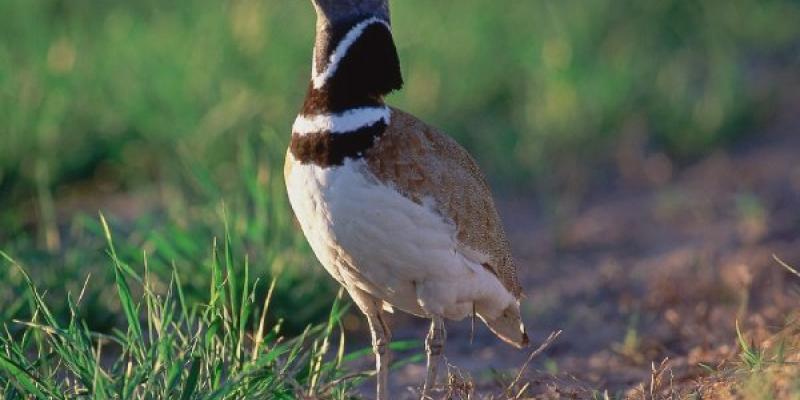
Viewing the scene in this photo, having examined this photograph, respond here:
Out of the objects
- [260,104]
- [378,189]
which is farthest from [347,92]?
[260,104]

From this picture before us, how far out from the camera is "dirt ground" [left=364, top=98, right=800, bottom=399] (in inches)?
181

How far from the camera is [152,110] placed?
21.2 feet

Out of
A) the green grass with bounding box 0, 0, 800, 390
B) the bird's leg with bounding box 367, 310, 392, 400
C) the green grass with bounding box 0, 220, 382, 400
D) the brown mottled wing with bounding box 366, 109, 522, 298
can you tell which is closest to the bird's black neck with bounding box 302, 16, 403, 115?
the brown mottled wing with bounding box 366, 109, 522, 298

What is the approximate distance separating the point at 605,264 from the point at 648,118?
56.6 inches

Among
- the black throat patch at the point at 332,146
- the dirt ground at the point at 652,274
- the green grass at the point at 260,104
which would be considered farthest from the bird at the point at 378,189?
the green grass at the point at 260,104

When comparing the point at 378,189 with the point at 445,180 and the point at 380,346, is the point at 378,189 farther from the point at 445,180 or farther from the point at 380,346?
the point at 380,346

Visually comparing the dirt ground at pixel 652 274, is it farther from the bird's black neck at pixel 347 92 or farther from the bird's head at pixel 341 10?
the bird's head at pixel 341 10

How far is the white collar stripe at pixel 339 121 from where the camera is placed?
3.45 m

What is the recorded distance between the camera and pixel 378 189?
3.42 metres

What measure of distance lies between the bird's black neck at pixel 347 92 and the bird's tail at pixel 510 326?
0.81 metres

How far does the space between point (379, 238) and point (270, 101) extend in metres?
3.19

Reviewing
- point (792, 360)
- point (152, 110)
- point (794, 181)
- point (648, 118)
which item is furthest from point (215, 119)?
point (792, 360)

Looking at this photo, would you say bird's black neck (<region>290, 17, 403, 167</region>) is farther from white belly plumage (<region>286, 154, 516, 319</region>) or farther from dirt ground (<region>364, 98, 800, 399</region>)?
dirt ground (<region>364, 98, 800, 399</region>)

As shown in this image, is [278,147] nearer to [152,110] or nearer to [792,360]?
[152,110]
